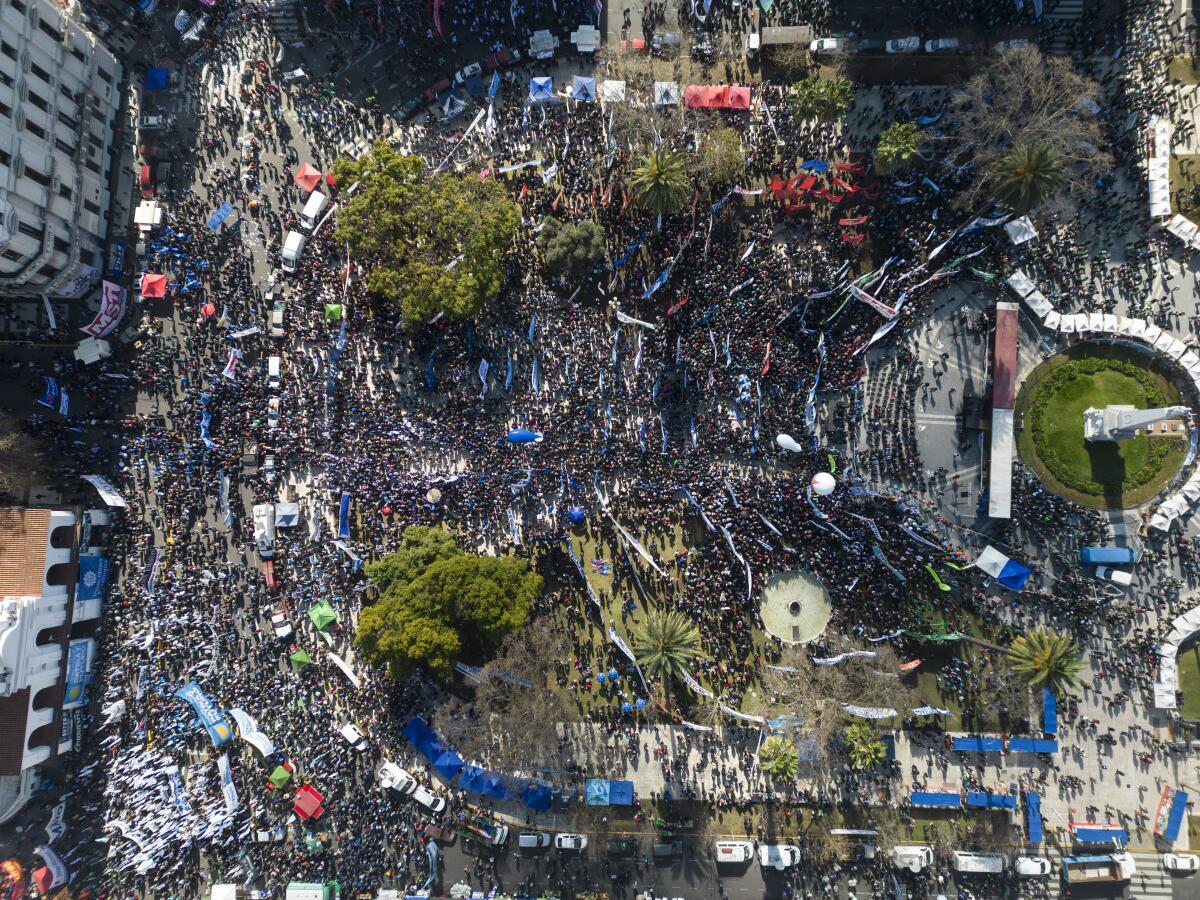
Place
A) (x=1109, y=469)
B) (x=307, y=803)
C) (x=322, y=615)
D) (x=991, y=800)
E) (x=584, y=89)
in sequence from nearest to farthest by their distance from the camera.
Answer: (x=991, y=800) → (x=307, y=803) → (x=322, y=615) → (x=1109, y=469) → (x=584, y=89)

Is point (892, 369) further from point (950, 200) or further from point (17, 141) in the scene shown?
point (17, 141)

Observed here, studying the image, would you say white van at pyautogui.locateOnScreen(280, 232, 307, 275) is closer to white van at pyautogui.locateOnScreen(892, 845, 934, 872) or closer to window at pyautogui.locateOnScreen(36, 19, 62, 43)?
window at pyautogui.locateOnScreen(36, 19, 62, 43)

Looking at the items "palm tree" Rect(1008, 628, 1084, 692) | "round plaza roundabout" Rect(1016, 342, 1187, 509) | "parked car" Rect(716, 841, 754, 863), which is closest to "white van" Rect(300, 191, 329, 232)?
"round plaza roundabout" Rect(1016, 342, 1187, 509)

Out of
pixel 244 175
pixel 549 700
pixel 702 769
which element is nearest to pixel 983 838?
pixel 702 769

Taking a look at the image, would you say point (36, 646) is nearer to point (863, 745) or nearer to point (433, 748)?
point (433, 748)

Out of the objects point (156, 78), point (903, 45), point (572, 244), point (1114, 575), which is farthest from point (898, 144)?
point (156, 78)

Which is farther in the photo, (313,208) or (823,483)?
(313,208)

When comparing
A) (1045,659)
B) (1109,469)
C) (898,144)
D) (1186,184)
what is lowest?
(1045,659)
